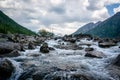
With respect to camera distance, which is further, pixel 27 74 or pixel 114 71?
pixel 114 71

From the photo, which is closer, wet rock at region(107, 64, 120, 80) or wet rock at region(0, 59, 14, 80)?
wet rock at region(107, 64, 120, 80)

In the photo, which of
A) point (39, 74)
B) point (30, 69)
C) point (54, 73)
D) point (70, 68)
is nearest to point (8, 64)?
point (30, 69)

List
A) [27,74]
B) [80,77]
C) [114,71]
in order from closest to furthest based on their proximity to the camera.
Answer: [80,77] → [27,74] → [114,71]

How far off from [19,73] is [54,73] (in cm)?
367

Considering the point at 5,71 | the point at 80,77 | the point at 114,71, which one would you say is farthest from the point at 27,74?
the point at 114,71

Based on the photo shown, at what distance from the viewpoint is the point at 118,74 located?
16.8 m

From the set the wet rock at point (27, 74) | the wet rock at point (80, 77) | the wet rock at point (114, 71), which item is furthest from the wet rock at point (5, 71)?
the wet rock at point (114, 71)

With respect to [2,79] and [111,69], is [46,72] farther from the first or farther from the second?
[111,69]

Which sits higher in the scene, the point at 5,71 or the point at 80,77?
the point at 5,71

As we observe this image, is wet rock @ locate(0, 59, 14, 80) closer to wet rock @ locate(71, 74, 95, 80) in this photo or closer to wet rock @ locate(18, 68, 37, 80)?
wet rock @ locate(18, 68, 37, 80)

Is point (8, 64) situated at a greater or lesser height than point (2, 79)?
greater

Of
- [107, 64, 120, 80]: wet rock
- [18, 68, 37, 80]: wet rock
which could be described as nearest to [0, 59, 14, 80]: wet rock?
[18, 68, 37, 80]: wet rock

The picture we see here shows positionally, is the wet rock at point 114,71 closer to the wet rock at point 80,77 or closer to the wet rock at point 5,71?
the wet rock at point 80,77

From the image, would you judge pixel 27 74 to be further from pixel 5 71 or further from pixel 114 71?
pixel 114 71
